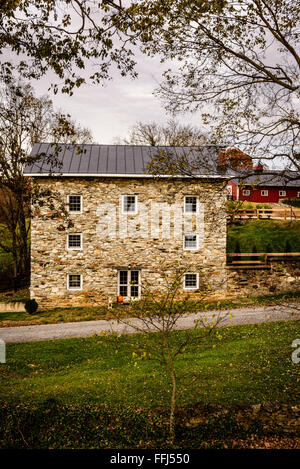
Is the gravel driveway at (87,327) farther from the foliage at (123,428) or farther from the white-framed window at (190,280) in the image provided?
the foliage at (123,428)

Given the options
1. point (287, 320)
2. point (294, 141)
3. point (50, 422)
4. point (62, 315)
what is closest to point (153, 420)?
point (50, 422)

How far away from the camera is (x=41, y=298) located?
1919 centimetres

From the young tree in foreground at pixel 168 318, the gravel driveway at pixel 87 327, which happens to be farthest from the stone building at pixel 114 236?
the young tree in foreground at pixel 168 318

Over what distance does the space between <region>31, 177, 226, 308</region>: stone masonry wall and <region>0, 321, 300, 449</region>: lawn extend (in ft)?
22.0

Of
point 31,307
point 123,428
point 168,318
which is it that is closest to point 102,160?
point 31,307

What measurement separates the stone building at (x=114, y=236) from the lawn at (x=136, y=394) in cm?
676

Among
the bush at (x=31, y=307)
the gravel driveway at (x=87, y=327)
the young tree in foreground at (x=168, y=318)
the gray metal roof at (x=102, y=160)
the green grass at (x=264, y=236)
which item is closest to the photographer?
the young tree in foreground at (x=168, y=318)

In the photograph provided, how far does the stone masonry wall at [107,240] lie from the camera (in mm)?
19188

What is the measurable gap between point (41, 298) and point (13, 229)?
6.82 meters

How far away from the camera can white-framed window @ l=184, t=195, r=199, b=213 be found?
19703 millimetres

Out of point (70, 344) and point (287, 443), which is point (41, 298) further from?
point (287, 443)

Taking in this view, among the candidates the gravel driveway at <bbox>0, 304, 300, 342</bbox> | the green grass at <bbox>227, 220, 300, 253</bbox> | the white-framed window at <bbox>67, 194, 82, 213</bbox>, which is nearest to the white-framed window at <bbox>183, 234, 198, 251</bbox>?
the gravel driveway at <bbox>0, 304, 300, 342</bbox>

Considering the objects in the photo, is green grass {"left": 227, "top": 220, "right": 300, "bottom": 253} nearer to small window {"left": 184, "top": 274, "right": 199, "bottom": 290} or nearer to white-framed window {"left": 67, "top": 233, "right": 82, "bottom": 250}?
small window {"left": 184, "top": 274, "right": 199, "bottom": 290}

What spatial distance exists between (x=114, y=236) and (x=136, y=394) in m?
12.1
